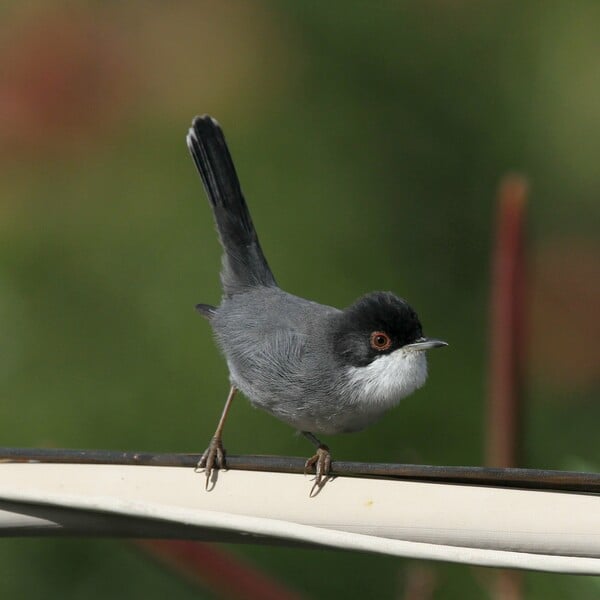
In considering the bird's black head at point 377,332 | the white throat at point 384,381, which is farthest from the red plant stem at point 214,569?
the bird's black head at point 377,332

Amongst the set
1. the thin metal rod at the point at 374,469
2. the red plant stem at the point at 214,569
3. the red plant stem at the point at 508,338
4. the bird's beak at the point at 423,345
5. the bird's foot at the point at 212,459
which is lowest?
the red plant stem at the point at 214,569

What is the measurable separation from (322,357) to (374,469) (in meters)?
1.19

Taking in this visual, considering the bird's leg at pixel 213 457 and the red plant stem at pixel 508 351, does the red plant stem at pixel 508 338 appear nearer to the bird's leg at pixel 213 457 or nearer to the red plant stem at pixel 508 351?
the red plant stem at pixel 508 351

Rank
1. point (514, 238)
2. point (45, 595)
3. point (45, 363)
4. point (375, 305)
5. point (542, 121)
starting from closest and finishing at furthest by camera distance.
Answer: point (514, 238)
point (375, 305)
point (45, 595)
point (45, 363)
point (542, 121)

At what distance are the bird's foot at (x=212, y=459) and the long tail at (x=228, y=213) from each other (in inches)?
25.7

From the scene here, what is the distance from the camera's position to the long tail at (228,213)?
318 centimetres

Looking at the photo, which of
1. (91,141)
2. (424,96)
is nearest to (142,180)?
(91,141)

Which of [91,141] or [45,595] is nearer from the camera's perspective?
[45,595]

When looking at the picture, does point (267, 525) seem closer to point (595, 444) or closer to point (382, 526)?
point (382, 526)

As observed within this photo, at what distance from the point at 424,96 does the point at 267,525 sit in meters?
3.23

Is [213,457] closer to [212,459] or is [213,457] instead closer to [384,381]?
[212,459]

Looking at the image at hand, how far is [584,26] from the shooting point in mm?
4367

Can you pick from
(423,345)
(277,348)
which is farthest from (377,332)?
(277,348)

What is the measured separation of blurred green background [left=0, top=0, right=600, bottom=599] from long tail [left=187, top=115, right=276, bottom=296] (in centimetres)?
79
